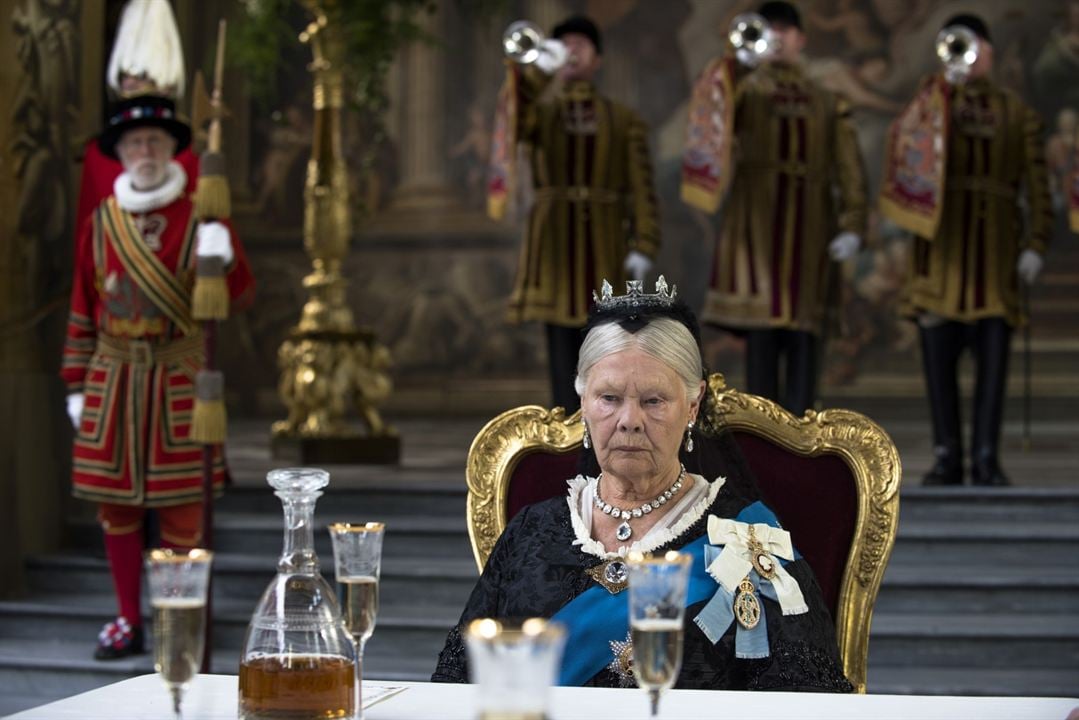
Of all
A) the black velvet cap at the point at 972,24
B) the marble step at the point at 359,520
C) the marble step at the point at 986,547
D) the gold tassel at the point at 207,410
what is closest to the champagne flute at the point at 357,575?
the gold tassel at the point at 207,410

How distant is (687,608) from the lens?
7.93ft

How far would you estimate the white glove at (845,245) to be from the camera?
611cm

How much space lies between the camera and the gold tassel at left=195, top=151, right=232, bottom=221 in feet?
15.7

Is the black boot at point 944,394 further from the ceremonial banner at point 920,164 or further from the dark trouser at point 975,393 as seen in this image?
the ceremonial banner at point 920,164

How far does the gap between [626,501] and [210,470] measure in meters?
2.59

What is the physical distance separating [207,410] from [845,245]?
103 inches

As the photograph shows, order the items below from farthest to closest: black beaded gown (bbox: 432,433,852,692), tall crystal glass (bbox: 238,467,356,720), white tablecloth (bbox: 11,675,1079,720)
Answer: black beaded gown (bbox: 432,433,852,692) → white tablecloth (bbox: 11,675,1079,720) → tall crystal glass (bbox: 238,467,356,720)

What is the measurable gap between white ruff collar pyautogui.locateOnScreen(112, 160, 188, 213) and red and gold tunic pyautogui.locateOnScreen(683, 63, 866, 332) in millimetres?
1998

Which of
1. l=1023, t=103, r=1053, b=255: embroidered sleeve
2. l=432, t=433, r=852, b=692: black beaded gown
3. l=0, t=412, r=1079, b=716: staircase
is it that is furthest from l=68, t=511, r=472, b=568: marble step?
l=432, t=433, r=852, b=692: black beaded gown

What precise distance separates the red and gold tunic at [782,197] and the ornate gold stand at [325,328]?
72.3 inches

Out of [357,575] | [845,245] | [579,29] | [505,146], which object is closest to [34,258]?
[505,146]

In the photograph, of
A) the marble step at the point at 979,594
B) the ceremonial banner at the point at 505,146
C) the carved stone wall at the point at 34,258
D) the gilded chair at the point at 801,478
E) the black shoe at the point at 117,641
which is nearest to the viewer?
the gilded chair at the point at 801,478

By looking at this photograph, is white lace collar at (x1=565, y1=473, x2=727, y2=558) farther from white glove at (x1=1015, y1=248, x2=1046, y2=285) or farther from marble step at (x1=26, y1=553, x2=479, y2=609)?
white glove at (x1=1015, y1=248, x2=1046, y2=285)

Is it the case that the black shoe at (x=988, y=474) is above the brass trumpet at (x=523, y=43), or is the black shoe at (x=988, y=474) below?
below
